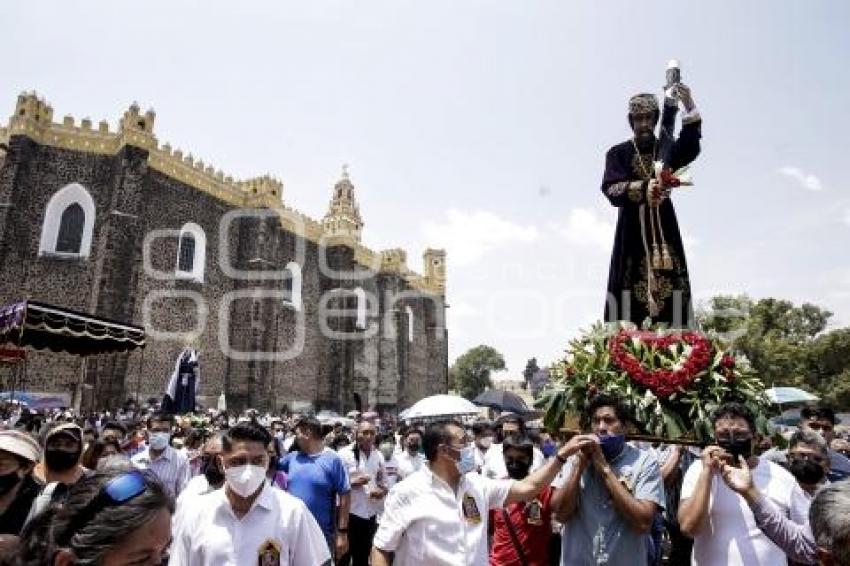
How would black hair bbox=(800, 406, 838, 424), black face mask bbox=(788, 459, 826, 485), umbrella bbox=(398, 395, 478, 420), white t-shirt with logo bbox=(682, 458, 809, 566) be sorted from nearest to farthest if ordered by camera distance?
white t-shirt with logo bbox=(682, 458, 809, 566)
black face mask bbox=(788, 459, 826, 485)
black hair bbox=(800, 406, 838, 424)
umbrella bbox=(398, 395, 478, 420)

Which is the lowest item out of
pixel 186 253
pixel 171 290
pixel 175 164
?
pixel 171 290

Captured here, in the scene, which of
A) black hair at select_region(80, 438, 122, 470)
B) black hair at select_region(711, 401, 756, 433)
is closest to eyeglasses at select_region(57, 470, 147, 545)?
black hair at select_region(711, 401, 756, 433)

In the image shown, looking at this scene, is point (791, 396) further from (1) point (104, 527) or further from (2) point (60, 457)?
(1) point (104, 527)

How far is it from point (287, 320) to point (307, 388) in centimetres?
382

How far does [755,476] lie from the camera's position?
A: 3238 mm

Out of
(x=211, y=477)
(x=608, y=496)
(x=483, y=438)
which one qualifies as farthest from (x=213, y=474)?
(x=483, y=438)

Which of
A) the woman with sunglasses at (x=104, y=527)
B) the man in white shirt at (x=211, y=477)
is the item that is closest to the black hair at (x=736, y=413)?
the woman with sunglasses at (x=104, y=527)

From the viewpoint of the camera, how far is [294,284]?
31.7m

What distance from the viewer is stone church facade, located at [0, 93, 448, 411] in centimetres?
2142

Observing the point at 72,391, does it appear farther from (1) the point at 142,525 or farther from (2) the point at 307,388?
(1) the point at 142,525

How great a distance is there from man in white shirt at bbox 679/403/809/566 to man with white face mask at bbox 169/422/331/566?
1.91 m

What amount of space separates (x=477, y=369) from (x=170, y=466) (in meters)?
67.3

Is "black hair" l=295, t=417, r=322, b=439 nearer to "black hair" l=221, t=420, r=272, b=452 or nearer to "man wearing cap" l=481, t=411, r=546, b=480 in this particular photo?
"man wearing cap" l=481, t=411, r=546, b=480

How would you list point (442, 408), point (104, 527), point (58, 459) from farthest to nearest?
1. point (442, 408)
2. point (58, 459)
3. point (104, 527)
